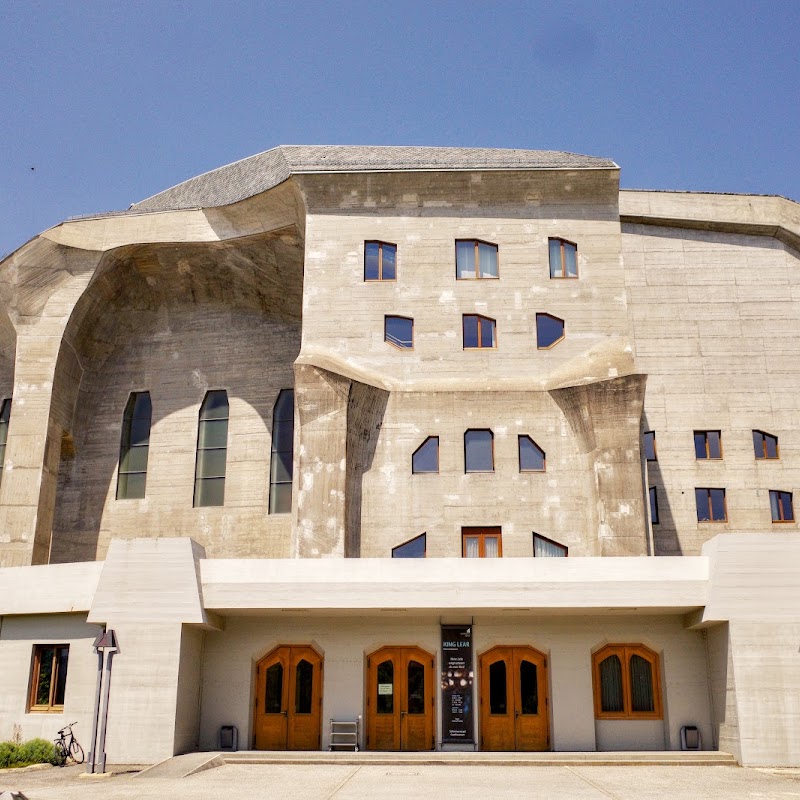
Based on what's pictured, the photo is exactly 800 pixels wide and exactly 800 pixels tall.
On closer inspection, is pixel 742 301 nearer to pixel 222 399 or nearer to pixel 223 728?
pixel 222 399

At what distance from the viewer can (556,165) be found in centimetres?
2888

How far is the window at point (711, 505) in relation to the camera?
30359 mm

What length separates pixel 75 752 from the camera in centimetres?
2100

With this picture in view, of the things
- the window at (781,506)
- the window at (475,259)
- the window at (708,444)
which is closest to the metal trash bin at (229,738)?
the window at (475,259)

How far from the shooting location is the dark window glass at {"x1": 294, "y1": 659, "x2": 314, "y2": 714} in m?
22.0

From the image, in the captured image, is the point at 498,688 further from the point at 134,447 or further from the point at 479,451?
the point at 134,447

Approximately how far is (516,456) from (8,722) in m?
14.9

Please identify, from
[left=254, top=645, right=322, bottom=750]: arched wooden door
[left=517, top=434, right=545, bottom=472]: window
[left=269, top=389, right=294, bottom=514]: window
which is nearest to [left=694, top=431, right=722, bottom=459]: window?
[left=517, top=434, right=545, bottom=472]: window

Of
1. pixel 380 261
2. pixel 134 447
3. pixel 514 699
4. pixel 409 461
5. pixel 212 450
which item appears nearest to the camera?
pixel 514 699

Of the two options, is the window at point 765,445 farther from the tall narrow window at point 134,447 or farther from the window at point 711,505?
the tall narrow window at point 134,447

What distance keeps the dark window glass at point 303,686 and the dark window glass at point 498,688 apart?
4.32 m

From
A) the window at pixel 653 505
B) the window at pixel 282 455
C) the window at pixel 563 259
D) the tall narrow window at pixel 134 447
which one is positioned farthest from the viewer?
the tall narrow window at pixel 134 447

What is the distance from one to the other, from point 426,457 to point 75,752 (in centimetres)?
1189

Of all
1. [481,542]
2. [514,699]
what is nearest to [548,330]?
[481,542]
